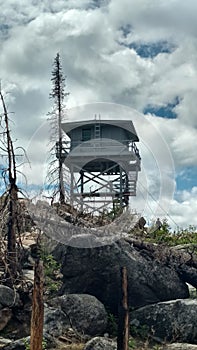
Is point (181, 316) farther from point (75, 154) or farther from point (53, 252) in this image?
point (75, 154)

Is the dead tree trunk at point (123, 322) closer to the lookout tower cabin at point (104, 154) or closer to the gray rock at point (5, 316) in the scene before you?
the gray rock at point (5, 316)

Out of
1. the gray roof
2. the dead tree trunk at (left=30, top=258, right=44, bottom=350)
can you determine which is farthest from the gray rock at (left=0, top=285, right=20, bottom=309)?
the gray roof

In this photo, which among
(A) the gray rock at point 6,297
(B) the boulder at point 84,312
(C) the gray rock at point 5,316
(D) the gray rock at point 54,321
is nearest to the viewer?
(D) the gray rock at point 54,321

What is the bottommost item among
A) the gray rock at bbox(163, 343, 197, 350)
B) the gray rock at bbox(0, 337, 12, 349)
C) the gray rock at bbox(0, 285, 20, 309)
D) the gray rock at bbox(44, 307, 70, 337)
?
the gray rock at bbox(163, 343, 197, 350)

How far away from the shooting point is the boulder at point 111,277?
1605 centimetres

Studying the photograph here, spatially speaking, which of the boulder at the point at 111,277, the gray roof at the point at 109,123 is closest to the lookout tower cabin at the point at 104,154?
the gray roof at the point at 109,123

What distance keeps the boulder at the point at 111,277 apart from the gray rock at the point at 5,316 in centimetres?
214

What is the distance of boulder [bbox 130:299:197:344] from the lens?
14.6m

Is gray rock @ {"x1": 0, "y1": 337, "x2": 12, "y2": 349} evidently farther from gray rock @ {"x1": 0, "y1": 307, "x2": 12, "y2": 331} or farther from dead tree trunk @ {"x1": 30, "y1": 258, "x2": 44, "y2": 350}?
dead tree trunk @ {"x1": 30, "y1": 258, "x2": 44, "y2": 350}

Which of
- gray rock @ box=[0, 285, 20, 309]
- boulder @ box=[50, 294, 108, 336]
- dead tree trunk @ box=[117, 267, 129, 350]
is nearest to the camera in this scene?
dead tree trunk @ box=[117, 267, 129, 350]

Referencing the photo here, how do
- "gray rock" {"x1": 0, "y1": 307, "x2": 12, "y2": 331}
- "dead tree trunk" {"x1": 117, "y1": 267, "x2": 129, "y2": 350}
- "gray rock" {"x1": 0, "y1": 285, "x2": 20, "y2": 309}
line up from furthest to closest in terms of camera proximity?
"gray rock" {"x1": 0, "y1": 285, "x2": 20, "y2": 309}, "gray rock" {"x1": 0, "y1": 307, "x2": 12, "y2": 331}, "dead tree trunk" {"x1": 117, "y1": 267, "x2": 129, "y2": 350}

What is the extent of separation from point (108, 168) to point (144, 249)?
12.8 metres

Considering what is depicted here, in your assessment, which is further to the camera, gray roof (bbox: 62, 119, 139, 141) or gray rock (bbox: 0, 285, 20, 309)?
gray roof (bbox: 62, 119, 139, 141)

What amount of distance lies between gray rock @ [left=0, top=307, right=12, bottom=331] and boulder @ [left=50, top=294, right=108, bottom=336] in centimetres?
132
